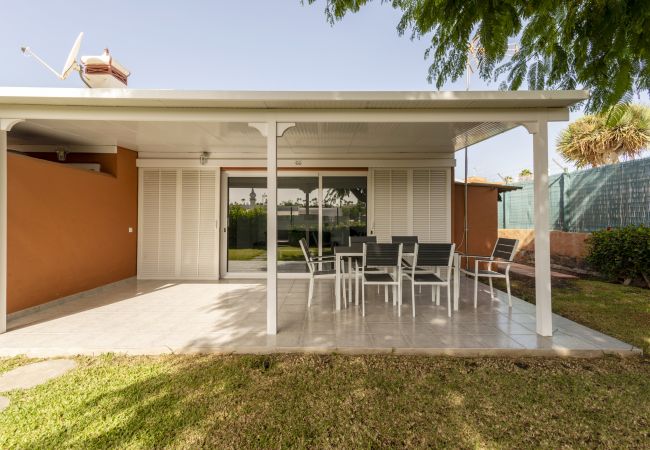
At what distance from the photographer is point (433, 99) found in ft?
11.5

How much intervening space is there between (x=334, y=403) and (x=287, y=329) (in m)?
1.53

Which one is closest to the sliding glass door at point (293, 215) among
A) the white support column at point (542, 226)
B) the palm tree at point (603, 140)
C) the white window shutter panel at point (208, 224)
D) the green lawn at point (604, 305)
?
the white window shutter panel at point (208, 224)

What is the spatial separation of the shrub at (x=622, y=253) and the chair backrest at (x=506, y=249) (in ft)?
10.8

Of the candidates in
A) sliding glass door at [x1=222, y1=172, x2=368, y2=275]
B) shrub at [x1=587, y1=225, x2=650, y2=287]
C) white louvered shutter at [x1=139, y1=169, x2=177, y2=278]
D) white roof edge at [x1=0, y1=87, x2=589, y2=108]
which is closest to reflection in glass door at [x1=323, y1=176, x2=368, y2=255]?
sliding glass door at [x1=222, y1=172, x2=368, y2=275]

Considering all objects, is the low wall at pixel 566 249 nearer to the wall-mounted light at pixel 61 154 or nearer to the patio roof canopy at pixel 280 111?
the patio roof canopy at pixel 280 111

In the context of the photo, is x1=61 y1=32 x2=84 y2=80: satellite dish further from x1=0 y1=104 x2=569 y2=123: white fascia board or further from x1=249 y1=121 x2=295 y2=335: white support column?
x1=249 y1=121 x2=295 y2=335: white support column

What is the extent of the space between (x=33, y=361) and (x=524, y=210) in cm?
1248

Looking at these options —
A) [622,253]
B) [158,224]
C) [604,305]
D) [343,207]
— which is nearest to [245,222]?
→ [158,224]

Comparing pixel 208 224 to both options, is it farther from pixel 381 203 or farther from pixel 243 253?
pixel 381 203

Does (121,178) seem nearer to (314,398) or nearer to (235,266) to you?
(235,266)

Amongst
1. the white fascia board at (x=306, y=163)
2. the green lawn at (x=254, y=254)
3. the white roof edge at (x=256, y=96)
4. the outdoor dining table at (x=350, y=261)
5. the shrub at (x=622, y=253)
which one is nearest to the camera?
the white roof edge at (x=256, y=96)

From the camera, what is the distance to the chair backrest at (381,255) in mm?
4473

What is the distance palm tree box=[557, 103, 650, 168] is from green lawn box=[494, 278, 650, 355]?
601 cm

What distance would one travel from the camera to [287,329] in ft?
12.7
